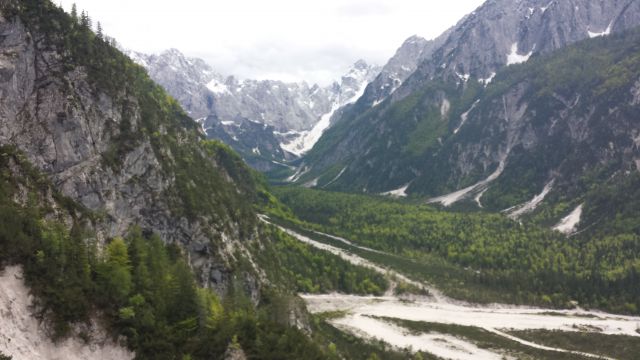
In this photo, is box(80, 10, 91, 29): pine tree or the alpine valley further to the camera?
box(80, 10, 91, 29): pine tree

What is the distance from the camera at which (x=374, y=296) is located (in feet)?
544

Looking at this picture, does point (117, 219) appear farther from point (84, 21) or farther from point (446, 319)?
point (446, 319)

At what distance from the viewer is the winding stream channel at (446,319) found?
115 m

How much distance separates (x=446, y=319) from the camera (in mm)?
140250

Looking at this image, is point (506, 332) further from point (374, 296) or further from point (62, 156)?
point (62, 156)

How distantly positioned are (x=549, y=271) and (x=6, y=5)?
176 meters

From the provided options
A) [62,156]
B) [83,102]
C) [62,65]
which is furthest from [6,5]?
[62,156]

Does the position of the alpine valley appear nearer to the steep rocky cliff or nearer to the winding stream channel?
the steep rocky cliff

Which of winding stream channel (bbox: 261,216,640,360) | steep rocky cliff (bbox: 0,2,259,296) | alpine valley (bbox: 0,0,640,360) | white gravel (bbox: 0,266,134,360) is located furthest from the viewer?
winding stream channel (bbox: 261,216,640,360)

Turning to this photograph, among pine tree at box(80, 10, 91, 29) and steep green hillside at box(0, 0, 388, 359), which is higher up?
pine tree at box(80, 10, 91, 29)

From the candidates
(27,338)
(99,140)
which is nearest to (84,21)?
(99,140)

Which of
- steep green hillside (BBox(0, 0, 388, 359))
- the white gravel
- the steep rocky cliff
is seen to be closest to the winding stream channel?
steep green hillside (BBox(0, 0, 388, 359))

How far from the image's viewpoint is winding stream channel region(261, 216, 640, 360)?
115000 millimetres

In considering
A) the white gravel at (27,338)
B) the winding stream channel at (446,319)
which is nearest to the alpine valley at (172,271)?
the white gravel at (27,338)
